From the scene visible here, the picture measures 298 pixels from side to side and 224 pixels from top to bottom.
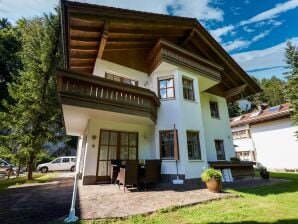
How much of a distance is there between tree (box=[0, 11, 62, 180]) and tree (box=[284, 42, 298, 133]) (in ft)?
73.1

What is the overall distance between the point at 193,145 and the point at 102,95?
5.94m

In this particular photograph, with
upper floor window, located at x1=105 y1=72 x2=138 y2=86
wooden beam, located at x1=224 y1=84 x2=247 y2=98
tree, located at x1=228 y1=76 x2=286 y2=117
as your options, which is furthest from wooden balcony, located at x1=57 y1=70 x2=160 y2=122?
tree, located at x1=228 y1=76 x2=286 y2=117

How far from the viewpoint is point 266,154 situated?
23125mm

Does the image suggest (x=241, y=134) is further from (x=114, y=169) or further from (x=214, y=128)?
(x=114, y=169)

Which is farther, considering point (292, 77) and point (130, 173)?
point (292, 77)

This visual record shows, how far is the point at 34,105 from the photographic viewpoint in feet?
50.6

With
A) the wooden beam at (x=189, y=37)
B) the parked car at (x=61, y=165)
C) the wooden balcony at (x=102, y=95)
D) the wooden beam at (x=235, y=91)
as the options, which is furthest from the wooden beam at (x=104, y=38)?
the parked car at (x=61, y=165)

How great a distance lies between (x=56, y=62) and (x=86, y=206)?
1550cm

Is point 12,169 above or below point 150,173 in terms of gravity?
above

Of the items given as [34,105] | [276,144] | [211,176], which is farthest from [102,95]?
[276,144]

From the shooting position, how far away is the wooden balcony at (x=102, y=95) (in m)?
6.76

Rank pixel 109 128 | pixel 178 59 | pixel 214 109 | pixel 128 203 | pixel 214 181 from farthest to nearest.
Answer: pixel 214 109 < pixel 178 59 < pixel 109 128 < pixel 214 181 < pixel 128 203

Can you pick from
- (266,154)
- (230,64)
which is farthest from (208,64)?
(266,154)

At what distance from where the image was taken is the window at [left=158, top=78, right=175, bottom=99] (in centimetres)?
1099
